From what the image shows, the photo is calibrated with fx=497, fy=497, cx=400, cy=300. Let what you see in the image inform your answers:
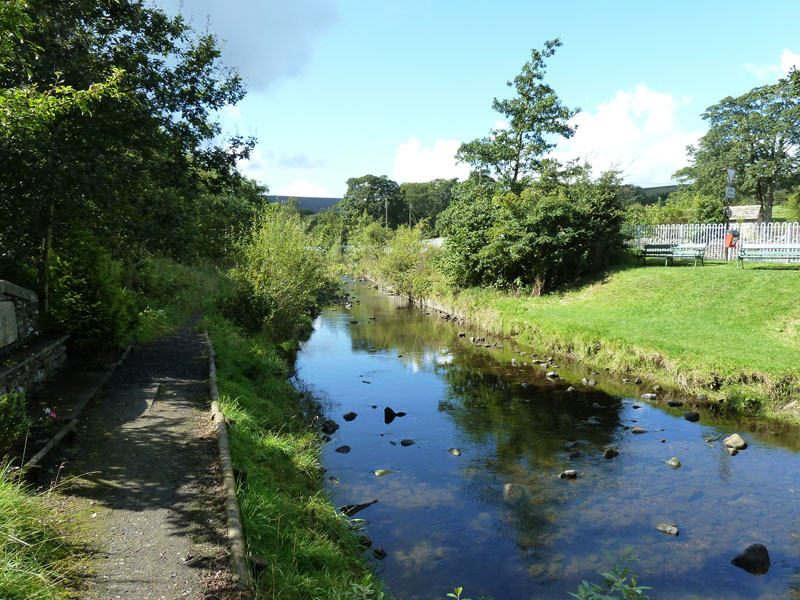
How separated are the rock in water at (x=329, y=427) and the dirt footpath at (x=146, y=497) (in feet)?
9.28

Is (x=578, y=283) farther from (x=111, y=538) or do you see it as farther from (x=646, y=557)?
(x=111, y=538)

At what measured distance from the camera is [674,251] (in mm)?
22812

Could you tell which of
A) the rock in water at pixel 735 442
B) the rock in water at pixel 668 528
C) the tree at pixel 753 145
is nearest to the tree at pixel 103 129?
the rock in water at pixel 668 528

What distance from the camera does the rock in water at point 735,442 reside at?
958 cm

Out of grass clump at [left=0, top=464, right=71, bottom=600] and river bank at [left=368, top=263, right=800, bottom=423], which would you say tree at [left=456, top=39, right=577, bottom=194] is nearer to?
river bank at [left=368, top=263, right=800, bottom=423]

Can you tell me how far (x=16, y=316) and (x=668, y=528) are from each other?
11667mm

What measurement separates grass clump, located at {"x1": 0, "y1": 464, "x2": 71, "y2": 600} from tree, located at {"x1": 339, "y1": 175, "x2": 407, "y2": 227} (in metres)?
83.9

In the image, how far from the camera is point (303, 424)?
11250mm

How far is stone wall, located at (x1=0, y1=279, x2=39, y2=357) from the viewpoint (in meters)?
8.62

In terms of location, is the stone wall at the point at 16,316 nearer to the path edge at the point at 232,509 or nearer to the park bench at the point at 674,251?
the path edge at the point at 232,509

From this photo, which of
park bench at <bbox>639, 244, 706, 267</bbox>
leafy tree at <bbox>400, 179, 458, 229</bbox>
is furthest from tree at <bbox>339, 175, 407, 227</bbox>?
park bench at <bbox>639, 244, 706, 267</bbox>

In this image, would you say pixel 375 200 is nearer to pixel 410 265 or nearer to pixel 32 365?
pixel 410 265

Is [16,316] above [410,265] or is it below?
below

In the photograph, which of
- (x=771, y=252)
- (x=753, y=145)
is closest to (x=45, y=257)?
(x=771, y=252)
